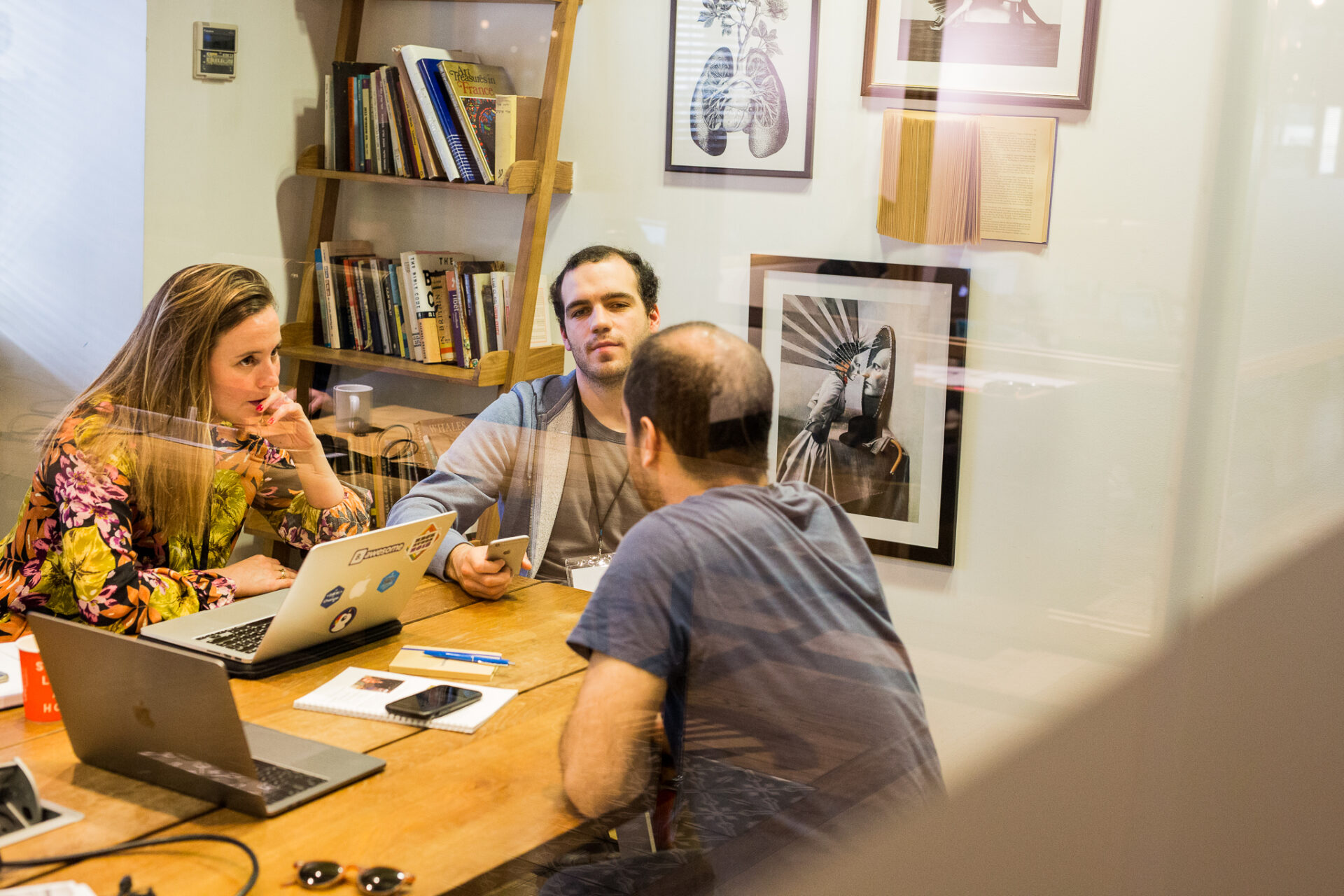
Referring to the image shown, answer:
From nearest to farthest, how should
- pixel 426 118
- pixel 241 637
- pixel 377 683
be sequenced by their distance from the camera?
1. pixel 377 683
2. pixel 241 637
3. pixel 426 118

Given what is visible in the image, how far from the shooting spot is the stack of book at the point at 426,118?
5.97 ft

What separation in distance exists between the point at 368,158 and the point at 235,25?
18.4 inches

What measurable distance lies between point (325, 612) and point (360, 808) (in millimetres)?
377

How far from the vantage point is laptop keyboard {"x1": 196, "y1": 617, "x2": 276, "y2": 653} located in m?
1.48

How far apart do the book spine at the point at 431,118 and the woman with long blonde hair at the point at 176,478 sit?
1.42 feet

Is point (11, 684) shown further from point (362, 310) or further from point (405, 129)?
point (405, 129)

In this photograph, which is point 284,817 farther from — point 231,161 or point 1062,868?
point 231,161

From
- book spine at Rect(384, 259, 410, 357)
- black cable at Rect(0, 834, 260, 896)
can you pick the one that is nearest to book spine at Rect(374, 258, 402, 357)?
book spine at Rect(384, 259, 410, 357)

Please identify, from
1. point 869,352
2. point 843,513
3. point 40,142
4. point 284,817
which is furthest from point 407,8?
point 284,817

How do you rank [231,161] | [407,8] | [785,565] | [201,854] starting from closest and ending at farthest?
[201,854]
[785,565]
[407,8]
[231,161]

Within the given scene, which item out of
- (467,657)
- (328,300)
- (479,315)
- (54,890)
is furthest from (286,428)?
Result: (54,890)

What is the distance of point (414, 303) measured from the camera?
79.1 inches

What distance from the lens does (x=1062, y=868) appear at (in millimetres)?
1377

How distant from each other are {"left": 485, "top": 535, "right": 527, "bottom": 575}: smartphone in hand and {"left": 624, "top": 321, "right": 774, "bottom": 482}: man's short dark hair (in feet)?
1.25
